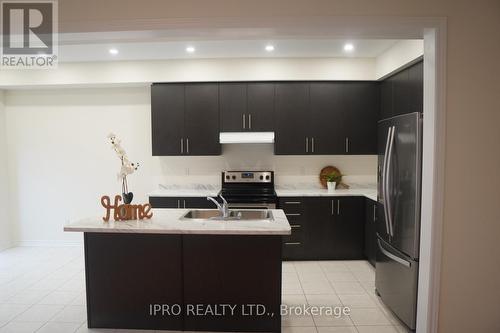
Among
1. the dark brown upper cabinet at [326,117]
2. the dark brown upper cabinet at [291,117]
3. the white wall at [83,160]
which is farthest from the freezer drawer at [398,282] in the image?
the white wall at [83,160]

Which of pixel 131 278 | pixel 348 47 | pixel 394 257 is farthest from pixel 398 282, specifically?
pixel 348 47

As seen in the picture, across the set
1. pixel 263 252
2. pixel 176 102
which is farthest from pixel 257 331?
pixel 176 102

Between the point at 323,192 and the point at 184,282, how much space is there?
2.36 meters

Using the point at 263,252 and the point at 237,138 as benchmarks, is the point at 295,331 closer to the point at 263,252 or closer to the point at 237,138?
the point at 263,252

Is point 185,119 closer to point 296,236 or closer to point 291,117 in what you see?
point 291,117

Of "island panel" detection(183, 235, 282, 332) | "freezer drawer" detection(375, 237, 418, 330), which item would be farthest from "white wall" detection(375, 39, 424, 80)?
"island panel" detection(183, 235, 282, 332)

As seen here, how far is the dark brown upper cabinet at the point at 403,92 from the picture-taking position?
3053 millimetres

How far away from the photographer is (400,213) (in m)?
2.56

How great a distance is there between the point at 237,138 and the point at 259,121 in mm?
383

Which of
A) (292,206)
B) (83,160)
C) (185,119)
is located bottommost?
(292,206)

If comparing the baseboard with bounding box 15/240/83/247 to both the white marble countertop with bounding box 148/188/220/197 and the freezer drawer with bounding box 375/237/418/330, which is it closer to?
the white marble countertop with bounding box 148/188/220/197

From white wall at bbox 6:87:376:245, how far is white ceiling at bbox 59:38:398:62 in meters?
0.71

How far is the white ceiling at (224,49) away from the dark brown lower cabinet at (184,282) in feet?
7.41

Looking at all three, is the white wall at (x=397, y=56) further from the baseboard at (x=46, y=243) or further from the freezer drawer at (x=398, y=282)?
the baseboard at (x=46, y=243)
